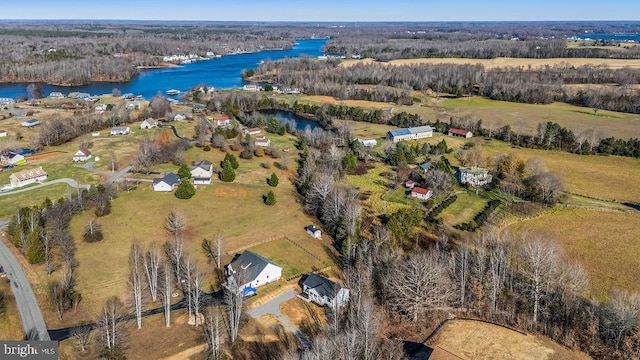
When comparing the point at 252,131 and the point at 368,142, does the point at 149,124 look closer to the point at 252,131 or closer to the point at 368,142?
the point at 252,131

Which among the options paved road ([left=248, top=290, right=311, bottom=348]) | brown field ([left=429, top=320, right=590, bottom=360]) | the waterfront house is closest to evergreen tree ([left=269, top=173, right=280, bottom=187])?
paved road ([left=248, top=290, right=311, bottom=348])

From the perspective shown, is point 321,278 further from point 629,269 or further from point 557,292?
point 629,269

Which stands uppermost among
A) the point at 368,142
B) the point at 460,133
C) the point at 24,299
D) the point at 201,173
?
the point at 460,133

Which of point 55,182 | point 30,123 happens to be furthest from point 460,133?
point 30,123

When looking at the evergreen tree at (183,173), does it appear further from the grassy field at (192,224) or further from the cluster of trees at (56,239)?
the cluster of trees at (56,239)

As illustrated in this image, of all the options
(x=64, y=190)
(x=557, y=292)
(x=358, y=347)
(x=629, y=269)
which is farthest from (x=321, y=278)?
(x=64, y=190)

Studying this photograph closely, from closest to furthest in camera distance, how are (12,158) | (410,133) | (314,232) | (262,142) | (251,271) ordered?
(251,271) → (314,232) → (12,158) → (262,142) → (410,133)

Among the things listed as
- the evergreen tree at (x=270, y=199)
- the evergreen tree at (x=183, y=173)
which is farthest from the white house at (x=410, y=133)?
the evergreen tree at (x=183, y=173)

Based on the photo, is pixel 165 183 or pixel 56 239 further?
pixel 165 183
